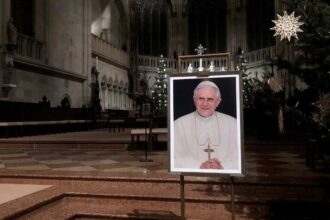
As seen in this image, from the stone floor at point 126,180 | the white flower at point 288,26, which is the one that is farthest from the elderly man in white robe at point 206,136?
the stone floor at point 126,180

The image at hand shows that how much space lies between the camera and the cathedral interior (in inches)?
94.1

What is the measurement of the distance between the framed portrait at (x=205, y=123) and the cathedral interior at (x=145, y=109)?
5 cm

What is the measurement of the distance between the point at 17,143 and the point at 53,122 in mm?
2967

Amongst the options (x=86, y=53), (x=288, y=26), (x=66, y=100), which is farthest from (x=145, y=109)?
(x=86, y=53)

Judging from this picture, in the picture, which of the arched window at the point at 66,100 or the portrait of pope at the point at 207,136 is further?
the arched window at the point at 66,100

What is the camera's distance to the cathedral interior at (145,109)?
239 centimetres

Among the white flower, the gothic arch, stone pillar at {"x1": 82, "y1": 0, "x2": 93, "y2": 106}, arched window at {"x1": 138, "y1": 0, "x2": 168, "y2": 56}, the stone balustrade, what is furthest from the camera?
arched window at {"x1": 138, "y1": 0, "x2": 168, "y2": 56}

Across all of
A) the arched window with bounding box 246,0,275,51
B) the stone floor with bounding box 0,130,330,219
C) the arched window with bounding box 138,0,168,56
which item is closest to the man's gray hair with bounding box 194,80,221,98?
the stone floor with bounding box 0,130,330,219

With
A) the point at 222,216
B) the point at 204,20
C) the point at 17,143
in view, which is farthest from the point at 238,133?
the point at 204,20

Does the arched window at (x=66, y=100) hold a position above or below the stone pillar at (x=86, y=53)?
below

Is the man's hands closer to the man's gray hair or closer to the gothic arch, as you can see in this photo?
the man's gray hair

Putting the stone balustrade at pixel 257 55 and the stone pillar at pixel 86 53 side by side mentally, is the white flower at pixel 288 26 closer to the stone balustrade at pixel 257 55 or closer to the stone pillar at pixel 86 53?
the stone pillar at pixel 86 53

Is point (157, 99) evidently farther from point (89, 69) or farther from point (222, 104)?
point (222, 104)

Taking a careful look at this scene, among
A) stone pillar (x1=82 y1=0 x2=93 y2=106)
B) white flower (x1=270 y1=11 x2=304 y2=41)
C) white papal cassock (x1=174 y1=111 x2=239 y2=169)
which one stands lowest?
white papal cassock (x1=174 y1=111 x2=239 y2=169)
